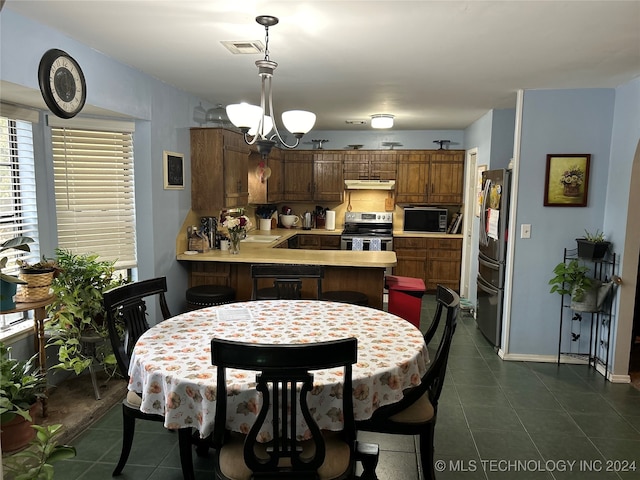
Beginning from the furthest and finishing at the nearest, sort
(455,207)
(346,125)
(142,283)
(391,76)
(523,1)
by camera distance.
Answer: (455,207), (346,125), (391,76), (142,283), (523,1)

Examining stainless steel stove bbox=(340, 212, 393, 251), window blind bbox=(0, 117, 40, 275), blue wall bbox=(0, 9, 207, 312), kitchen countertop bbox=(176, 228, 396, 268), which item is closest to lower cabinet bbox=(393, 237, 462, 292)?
stainless steel stove bbox=(340, 212, 393, 251)

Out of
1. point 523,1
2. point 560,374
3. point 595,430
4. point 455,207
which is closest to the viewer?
point 523,1

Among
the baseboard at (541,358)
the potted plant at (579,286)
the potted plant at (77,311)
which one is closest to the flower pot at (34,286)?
the potted plant at (77,311)

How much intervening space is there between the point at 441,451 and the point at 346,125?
4.63 m

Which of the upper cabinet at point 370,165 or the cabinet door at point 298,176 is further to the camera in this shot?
the cabinet door at point 298,176

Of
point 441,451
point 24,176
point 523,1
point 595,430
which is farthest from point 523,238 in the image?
point 24,176

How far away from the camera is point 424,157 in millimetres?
6547

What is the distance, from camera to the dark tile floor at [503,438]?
97.2 inches

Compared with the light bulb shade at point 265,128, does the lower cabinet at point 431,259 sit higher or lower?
lower

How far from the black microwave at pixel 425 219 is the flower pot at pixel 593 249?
291 centimetres

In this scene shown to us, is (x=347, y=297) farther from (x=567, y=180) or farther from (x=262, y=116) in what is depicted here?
(x=567, y=180)

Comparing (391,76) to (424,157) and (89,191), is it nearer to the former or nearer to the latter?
(89,191)

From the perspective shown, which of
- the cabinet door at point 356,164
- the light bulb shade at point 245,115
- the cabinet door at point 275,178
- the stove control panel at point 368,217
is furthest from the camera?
the stove control panel at point 368,217

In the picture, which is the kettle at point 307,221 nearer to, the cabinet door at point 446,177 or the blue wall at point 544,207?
the cabinet door at point 446,177
